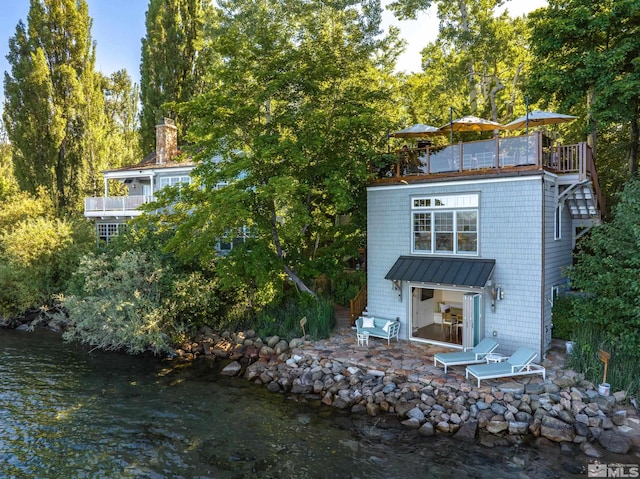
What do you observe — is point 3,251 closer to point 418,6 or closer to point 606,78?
point 418,6

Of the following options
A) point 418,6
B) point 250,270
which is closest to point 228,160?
point 250,270

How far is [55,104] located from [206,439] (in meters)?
25.1

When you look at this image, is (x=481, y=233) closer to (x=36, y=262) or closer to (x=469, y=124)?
(x=469, y=124)

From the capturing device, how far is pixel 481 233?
1273cm

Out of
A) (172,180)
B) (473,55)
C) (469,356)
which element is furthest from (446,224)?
(172,180)

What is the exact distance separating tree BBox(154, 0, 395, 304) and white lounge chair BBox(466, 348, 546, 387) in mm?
6582

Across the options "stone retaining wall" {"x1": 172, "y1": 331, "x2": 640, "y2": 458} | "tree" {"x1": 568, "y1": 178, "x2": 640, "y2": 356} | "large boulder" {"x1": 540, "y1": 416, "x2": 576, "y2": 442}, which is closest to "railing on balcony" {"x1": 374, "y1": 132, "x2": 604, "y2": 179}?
"tree" {"x1": 568, "y1": 178, "x2": 640, "y2": 356}

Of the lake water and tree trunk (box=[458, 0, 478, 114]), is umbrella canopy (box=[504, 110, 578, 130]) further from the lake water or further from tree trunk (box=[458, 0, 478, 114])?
tree trunk (box=[458, 0, 478, 114])

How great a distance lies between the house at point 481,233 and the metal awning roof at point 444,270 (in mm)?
31

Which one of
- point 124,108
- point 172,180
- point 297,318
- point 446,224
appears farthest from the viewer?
point 124,108

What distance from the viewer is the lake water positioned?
8531mm

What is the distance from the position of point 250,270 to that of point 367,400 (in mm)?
6465

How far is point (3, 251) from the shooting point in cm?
2073

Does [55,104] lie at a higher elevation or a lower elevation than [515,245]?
higher
